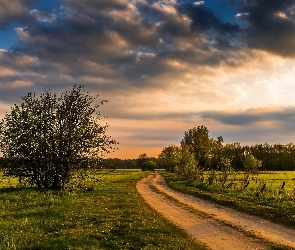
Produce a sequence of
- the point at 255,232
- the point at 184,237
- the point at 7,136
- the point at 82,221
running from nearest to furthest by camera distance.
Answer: the point at 184,237, the point at 255,232, the point at 82,221, the point at 7,136

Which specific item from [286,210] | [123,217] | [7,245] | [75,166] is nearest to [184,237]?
[123,217]

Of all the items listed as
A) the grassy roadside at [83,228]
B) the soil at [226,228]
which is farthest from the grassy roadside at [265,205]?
the grassy roadside at [83,228]

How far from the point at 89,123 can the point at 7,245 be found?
26.4 meters

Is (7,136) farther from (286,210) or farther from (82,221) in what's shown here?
(286,210)

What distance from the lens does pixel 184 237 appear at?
17.1 m

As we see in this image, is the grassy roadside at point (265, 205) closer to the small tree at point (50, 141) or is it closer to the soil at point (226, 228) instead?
the soil at point (226, 228)

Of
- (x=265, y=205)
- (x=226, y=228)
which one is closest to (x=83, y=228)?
(x=226, y=228)

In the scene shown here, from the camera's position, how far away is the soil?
16.2 metres

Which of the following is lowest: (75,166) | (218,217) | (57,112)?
(218,217)

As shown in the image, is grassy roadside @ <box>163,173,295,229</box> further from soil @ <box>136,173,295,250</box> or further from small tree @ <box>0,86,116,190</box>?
small tree @ <box>0,86,116,190</box>

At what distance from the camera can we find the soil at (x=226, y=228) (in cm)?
1625

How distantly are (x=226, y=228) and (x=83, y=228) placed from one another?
891 centimetres

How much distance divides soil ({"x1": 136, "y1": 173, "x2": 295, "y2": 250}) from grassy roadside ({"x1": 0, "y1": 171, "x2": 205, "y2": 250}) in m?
1.19

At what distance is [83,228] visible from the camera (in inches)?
723
